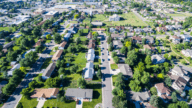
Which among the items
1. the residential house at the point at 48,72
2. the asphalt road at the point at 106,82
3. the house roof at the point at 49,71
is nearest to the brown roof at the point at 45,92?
the residential house at the point at 48,72

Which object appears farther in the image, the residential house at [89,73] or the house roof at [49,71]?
the house roof at [49,71]

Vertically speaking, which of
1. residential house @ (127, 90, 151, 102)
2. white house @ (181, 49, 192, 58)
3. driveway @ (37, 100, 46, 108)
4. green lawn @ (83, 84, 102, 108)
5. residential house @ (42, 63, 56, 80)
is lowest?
driveway @ (37, 100, 46, 108)

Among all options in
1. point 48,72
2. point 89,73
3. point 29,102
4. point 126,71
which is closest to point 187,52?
point 126,71

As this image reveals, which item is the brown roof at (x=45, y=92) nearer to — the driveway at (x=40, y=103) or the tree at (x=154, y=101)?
the driveway at (x=40, y=103)

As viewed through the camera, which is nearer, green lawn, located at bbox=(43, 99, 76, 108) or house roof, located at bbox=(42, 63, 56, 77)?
green lawn, located at bbox=(43, 99, 76, 108)

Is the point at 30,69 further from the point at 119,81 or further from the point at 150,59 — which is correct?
the point at 150,59

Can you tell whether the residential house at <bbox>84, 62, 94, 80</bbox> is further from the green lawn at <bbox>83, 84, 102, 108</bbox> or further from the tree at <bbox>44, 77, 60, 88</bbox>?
the tree at <bbox>44, 77, 60, 88</bbox>

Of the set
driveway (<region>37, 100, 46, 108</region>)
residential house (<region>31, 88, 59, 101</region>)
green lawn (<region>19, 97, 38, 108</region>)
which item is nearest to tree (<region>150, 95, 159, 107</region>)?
residential house (<region>31, 88, 59, 101</region>)
